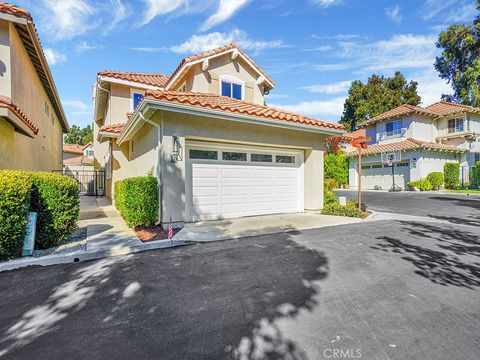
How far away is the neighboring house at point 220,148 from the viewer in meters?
7.01

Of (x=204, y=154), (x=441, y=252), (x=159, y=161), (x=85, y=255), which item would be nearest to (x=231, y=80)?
(x=204, y=154)

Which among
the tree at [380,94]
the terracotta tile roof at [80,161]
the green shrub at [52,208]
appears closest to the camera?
the green shrub at [52,208]

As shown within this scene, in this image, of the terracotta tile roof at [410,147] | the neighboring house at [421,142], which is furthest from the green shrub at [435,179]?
the terracotta tile roof at [410,147]

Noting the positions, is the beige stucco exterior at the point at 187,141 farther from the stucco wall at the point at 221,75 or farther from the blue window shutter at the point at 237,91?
the blue window shutter at the point at 237,91

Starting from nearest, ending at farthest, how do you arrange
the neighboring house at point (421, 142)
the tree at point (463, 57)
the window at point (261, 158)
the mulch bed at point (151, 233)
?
the mulch bed at point (151, 233), the window at point (261, 158), the tree at point (463, 57), the neighboring house at point (421, 142)

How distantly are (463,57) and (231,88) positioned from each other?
24.7 meters

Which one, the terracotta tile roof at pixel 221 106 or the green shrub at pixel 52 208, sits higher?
the terracotta tile roof at pixel 221 106

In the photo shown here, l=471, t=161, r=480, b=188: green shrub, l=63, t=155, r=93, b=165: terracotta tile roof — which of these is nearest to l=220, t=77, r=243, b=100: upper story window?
l=471, t=161, r=480, b=188: green shrub

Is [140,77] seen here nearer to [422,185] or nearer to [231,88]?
[231,88]

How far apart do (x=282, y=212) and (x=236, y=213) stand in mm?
2038

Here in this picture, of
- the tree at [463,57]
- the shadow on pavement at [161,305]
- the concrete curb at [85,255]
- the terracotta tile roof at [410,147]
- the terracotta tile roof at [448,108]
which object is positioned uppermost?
the tree at [463,57]

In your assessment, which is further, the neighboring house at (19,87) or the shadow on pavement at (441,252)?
the neighboring house at (19,87)

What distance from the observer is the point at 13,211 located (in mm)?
4340

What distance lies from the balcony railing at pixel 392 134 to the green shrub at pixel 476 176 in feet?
20.4
